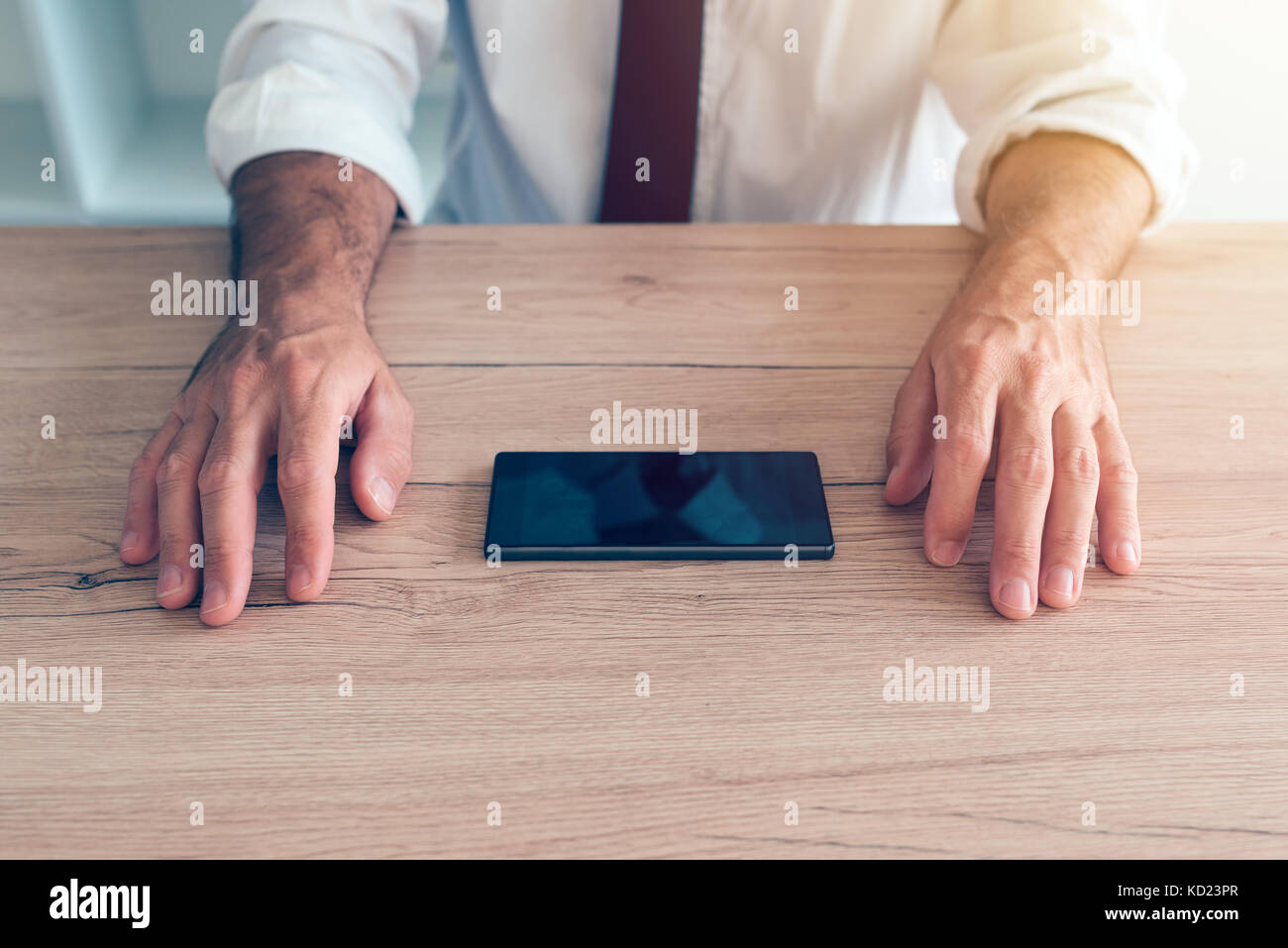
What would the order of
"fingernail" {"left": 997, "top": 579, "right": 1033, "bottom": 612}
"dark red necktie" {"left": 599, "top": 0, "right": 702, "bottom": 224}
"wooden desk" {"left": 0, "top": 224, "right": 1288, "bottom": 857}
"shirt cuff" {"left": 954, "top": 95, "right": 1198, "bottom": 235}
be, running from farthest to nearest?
"dark red necktie" {"left": 599, "top": 0, "right": 702, "bottom": 224}
"shirt cuff" {"left": 954, "top": 95, "right": 1198, "bottom": 235}
"fingernail" {"left": 997, "top": 579, "right": 1033, "bottom": 612}
"wooden desk" {"left": 0, "top": 224, "right": 1288, "bottom": 857}

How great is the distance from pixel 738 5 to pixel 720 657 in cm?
82

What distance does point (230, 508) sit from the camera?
1.89 feet

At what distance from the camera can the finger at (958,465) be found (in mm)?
594

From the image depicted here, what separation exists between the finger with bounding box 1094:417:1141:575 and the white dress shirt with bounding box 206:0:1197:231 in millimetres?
372

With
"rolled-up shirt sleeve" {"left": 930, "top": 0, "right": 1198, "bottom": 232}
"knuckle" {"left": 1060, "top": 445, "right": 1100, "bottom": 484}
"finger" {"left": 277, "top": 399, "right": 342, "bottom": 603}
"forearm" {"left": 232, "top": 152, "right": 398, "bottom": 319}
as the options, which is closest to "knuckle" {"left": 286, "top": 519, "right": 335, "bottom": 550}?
"finger" {"left": 277, "top": 399, "right": 342, "bottom": 603}

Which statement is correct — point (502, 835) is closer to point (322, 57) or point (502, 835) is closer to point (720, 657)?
point (720, 657)

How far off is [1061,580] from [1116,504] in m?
0.09

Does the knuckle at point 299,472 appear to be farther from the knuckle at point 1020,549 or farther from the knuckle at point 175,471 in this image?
the knuckle at point 1020,549

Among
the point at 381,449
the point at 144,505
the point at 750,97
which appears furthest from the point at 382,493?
the point at 750,97

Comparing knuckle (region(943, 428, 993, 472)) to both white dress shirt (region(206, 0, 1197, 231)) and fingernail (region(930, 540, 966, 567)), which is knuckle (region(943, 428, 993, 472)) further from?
white dress shirt (region(206, 0, 1197, 231))

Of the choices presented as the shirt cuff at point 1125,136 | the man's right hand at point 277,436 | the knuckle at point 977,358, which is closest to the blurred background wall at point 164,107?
the shirt cuff at point 1125,136

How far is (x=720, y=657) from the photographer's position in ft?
1.71

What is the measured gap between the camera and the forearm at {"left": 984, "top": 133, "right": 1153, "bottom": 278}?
0.80 m
